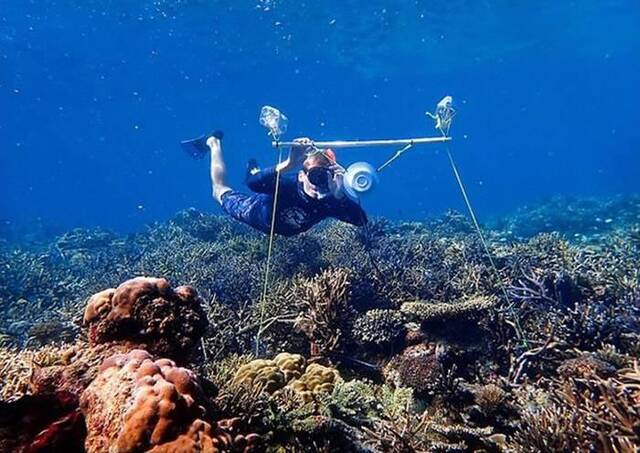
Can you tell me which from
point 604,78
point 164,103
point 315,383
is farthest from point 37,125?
point 604,78

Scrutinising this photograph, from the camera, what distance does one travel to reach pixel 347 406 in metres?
3.94

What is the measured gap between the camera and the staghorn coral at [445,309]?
5.42 metres

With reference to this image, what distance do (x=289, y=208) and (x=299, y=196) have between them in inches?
16.2

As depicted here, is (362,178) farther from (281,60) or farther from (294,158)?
(281,60)

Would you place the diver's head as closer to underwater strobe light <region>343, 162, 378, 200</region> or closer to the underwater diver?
the underwater diver

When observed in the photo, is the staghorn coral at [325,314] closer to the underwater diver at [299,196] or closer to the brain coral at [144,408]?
the underwater diver at [299,196]

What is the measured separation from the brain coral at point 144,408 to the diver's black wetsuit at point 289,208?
4.51 m

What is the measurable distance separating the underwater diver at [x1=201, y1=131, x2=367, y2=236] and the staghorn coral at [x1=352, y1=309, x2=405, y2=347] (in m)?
2.02

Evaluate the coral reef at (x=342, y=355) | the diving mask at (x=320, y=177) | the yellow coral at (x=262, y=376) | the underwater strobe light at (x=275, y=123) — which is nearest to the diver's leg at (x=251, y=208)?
the coral reef at (x=342, y=355)

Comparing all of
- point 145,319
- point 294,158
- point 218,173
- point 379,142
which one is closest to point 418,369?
point 379,142

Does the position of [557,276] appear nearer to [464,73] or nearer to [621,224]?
[621,224]

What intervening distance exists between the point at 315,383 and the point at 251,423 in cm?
118

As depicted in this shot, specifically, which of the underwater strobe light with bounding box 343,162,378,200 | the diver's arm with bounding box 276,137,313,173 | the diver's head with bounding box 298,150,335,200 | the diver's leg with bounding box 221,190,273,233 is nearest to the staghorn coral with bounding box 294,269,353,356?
the underwater strobe light with bounding box 343,162,378,200

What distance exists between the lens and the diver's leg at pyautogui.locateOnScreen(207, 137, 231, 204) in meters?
9.67
